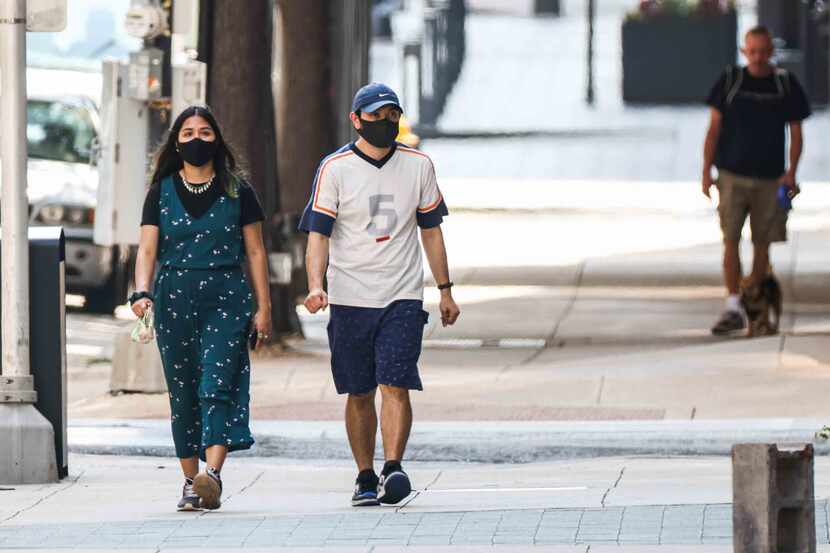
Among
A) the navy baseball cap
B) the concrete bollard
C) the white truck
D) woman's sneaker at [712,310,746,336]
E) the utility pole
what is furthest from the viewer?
the white truck

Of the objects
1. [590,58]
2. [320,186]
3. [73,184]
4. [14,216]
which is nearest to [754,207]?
[73,184]

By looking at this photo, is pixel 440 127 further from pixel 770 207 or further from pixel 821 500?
pixel 821 500

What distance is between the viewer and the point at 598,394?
1288 centimetres

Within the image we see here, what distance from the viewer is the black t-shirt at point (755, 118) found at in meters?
14.9

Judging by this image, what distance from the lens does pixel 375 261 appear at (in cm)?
905

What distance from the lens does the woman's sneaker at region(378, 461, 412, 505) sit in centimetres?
893

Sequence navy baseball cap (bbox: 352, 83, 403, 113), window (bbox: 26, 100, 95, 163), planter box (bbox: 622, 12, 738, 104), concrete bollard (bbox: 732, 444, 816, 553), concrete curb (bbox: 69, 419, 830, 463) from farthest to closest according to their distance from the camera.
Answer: planter box (bbox: 622, 12, 738, 104) < window (bbox: 26, 100, 95, 163) < concrete curb (bbox: 69, 419, 830, 463) < navy baseball cap (bbox: 352, 83, 403, 113) < concrete bollard (bbox: 732, 444, 816, 553)

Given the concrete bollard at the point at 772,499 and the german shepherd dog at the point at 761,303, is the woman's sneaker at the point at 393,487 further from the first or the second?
the german shepherd dog at the point at 761,303

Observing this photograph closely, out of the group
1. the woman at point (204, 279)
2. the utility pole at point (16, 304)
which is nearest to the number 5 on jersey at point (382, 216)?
the woman at point (204, 279)

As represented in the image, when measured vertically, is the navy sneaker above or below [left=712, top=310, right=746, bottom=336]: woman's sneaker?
above

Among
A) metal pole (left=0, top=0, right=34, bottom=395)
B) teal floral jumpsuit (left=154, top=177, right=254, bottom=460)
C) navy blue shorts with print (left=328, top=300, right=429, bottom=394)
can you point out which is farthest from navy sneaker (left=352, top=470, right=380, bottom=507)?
metal pole (left=0, top=0, right=34, bottom=395)

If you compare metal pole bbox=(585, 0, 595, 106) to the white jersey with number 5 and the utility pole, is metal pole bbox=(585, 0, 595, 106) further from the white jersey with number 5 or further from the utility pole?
the white jersey with number 5

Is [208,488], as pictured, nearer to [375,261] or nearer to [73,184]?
[375,261]

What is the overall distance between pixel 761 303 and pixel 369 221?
6716 millimetres
